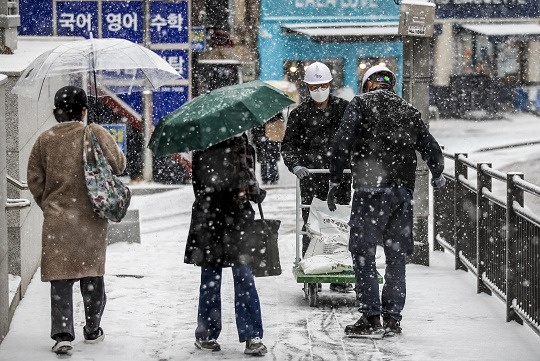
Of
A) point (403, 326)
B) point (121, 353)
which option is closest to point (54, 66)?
point (121, 353)

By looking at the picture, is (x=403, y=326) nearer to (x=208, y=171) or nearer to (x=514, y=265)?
(x=514, y=265)

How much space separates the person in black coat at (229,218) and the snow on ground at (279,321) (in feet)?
1.08

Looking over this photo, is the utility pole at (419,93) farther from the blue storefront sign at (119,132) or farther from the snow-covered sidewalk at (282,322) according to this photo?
the blue storefront sign at (119,132)

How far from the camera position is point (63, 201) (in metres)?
7.00

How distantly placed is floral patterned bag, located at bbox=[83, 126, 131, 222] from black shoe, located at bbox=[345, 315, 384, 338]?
1835 millimetres

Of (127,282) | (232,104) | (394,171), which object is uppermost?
(232,104)

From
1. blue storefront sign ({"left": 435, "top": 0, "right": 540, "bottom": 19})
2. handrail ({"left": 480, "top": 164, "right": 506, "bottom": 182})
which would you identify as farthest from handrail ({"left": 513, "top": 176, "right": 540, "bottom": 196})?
blue storefront sign ({"left": 435, "top": 0, "right": 540, "bottom": 19})

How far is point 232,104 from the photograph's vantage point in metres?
6.90

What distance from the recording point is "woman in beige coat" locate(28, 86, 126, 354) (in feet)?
22.9

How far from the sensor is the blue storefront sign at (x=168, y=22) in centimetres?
2014

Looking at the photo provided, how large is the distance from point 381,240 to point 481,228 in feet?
5.98

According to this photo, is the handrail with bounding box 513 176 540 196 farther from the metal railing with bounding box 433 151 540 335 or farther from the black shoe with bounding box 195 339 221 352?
the black shoe with bounding box 195 339 221 352

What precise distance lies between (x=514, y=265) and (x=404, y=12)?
3.22 meters

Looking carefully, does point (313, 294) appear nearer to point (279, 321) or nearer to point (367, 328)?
point (279, 321)
